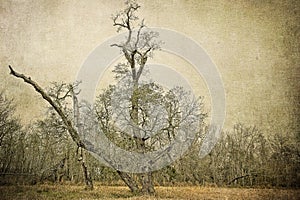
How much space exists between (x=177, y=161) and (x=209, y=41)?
2322mm

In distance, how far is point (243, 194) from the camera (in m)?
8.33

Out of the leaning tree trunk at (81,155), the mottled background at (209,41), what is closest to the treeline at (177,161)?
the leaning tree trunk at (81,155)

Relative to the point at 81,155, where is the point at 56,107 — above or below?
above

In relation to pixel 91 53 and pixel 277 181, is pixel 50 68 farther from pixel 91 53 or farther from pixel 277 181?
pixel 277 181

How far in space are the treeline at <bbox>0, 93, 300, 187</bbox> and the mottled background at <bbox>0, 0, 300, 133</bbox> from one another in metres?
0.37

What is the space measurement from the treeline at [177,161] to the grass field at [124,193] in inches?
4.4

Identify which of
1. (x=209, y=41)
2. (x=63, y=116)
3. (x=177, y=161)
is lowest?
(x=177, y=161)

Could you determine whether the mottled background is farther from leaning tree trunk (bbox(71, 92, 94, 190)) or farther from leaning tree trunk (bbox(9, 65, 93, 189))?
leaning tree trunk (bbox(71, 92, 94, 190))

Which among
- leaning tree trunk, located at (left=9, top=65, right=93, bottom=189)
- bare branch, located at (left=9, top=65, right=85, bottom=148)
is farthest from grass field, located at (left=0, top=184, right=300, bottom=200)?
bare branch, located at (left=9, top=65, right=85, bottom=148)

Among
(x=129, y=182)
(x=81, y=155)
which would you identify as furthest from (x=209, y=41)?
(x=81, y=155)

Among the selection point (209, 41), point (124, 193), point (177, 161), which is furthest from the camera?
point (209, 41)

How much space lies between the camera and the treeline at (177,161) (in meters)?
8.29

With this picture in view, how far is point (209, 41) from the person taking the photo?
8.80 metres

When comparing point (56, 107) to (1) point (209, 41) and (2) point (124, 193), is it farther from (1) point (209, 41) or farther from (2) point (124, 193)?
(1) point (209, 41)
